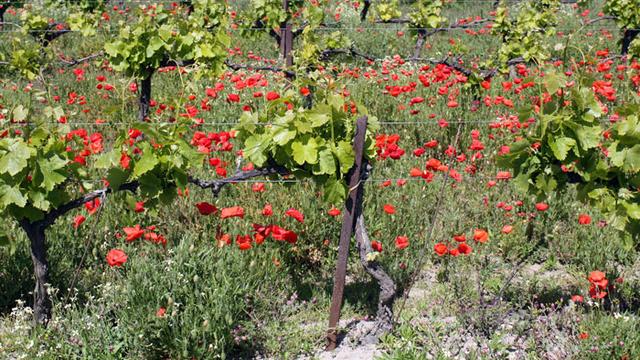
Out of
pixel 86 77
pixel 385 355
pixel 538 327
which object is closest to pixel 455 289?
pixel 538 327

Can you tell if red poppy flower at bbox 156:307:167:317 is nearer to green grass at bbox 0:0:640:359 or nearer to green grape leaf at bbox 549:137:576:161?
green grass at bbox 0:0:640:359

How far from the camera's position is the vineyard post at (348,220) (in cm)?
333

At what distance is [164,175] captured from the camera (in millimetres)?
3422

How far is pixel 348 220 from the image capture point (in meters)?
3.45

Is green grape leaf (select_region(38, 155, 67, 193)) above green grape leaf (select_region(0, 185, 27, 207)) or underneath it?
above

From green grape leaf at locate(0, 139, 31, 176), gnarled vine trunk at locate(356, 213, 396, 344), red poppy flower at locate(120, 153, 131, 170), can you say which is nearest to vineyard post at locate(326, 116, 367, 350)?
gnarled vine trunk at locate(356, 213, 396, 344)

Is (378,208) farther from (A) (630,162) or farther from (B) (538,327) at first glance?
(A) (630,162)

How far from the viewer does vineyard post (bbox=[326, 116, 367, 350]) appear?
131 inches

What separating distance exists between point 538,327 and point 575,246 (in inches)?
43.0

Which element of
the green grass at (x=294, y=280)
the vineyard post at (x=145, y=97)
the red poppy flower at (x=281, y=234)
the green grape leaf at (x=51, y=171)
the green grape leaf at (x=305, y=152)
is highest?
the green grape leaf at (x=305, y=152)

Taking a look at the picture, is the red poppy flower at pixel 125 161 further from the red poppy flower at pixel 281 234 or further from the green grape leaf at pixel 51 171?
the red poppy flower at pixel 281 234

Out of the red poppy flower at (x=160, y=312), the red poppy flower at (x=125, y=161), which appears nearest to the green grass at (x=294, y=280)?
the red poppy flower at (x=160, y=312)

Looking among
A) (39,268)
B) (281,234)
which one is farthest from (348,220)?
(39,268)

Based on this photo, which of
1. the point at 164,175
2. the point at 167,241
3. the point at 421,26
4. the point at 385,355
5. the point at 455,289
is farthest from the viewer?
the point at 421,26
